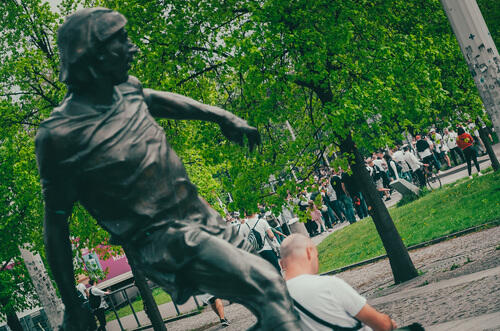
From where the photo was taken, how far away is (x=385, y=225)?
10.8m

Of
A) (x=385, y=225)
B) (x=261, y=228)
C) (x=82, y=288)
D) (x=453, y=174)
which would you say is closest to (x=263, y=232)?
(x=261, y=228)

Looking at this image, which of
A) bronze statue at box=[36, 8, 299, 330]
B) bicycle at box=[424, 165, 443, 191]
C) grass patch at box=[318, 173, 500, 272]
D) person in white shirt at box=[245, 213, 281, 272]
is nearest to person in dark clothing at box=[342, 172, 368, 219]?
grass patch at box=[318, 173, 500, 272]

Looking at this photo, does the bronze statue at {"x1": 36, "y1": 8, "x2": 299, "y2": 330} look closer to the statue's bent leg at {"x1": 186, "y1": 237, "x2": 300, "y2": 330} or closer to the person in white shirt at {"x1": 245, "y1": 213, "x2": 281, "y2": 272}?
the statue's bent leg at {"x1": 186, "y1": 237, "x2": 300, "y2": 330}

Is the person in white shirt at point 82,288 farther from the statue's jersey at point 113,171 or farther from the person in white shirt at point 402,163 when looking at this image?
the statue's jersey at point 113,171

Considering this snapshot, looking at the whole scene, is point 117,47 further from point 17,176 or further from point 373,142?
point 17,176

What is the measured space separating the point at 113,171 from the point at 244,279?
2.52ft

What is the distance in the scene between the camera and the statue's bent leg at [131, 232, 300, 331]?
2.78 meters

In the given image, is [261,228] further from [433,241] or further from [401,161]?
[401,161]

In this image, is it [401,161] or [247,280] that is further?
[401,161]

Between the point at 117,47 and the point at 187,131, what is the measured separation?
9.05m

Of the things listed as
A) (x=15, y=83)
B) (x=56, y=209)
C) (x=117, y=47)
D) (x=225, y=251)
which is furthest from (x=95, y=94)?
(x=15, y=83)

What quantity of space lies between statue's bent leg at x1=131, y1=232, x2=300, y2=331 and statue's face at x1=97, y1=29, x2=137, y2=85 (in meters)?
0.86

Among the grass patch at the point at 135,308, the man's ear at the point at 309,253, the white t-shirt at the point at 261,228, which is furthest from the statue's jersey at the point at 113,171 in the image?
the grass patch at the point at 135,308

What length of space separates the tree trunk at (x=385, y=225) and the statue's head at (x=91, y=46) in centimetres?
774
